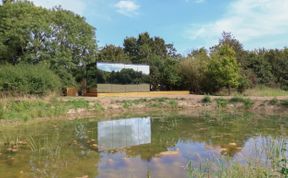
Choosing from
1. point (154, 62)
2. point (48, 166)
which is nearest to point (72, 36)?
point (154, 62)

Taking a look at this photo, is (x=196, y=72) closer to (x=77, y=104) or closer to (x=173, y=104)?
(x=173, y=104)

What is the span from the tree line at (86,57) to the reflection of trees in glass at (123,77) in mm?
810

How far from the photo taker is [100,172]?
27.6ft

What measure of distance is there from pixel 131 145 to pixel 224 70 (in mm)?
21061

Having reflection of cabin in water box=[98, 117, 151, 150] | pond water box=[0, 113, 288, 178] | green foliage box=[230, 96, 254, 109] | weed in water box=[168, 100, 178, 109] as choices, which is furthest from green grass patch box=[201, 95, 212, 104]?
reflection of cabin in water box=[98, 117, 151, 150]

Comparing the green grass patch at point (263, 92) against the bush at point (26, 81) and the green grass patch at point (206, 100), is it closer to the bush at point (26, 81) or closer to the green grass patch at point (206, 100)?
the green grass patch at point (206, 100)

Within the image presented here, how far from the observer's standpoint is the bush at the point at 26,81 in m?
21.5

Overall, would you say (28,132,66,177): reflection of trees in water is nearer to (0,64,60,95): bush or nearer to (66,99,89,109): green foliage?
(66,99,89,109): green foliage

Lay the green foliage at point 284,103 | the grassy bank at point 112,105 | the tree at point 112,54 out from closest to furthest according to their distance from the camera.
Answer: the grassy bank at point 112,105 → the green foliage at point 284,103 → the tree at point 112,54

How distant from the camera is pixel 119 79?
1243 inches

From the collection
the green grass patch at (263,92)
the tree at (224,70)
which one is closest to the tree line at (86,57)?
the tree at (224,70)

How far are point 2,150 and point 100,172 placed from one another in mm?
4899

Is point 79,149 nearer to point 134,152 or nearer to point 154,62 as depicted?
point 134,152

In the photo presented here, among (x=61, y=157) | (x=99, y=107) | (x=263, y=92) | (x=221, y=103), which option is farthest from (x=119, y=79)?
(x=61, y=157)
